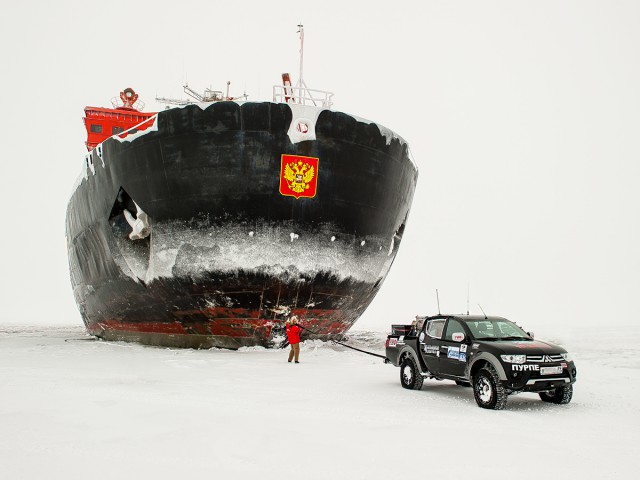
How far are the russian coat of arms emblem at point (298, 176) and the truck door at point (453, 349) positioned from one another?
21.6 feet

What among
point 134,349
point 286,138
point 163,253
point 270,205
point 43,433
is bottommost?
point 134,349

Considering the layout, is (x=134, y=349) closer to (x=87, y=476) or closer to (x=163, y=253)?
(x=163, y=253)

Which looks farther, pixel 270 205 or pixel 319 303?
pixel 319 303

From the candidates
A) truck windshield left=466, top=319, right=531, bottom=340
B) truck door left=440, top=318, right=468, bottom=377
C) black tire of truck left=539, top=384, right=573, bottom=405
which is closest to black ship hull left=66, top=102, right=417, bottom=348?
truck door left=440, top=318, right=468, bottom=377

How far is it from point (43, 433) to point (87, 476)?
157 centimetres

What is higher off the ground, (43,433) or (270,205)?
(270,205)

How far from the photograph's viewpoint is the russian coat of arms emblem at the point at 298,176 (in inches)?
557

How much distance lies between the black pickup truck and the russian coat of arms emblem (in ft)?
18.8

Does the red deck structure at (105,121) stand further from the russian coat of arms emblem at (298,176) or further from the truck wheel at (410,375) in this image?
the truck wheel at (410,375)

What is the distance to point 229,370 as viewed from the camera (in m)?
10.8

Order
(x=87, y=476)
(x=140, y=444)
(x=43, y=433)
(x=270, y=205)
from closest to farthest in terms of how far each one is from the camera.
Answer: (x=87, y=476)
(x=140, y=444)
(x=43, y=433)
(x=270, y=205)

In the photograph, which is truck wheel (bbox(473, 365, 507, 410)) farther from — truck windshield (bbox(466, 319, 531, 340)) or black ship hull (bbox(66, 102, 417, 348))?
black ship hull (bbox(66, 102, 417, 348))

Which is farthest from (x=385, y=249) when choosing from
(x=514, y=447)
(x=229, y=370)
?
(x=514, y=447)

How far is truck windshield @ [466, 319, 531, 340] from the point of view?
26.8 feet
